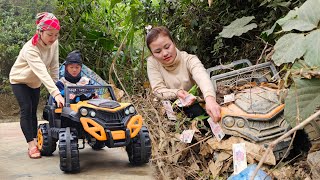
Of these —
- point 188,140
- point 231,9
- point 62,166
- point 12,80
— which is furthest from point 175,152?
point 231,9

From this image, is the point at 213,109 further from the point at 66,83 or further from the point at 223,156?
the point at 66,83

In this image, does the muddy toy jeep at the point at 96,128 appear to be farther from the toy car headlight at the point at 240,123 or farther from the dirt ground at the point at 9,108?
the dirt ground at the point at 9,108

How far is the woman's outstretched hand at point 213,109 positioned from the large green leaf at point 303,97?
1.89 ft

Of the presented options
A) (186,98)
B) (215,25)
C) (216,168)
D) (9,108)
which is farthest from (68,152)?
(9,108)

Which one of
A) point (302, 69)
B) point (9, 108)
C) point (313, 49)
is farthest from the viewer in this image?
point (9, 108)

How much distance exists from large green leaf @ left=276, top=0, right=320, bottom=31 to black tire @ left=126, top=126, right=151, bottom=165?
141 cm

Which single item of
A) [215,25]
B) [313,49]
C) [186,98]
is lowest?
[186,98]

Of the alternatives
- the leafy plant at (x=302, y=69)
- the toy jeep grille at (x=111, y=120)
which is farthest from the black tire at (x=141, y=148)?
the leafy plant at (x=302, y=69)

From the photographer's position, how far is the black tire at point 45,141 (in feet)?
11.3

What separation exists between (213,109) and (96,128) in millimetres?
836

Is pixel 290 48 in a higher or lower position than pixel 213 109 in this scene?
higher

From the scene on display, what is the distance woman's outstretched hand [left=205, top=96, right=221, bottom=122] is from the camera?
259cm

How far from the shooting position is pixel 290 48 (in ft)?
6.76

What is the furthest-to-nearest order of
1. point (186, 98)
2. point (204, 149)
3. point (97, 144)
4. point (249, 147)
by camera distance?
point (97, 144) < point (186, 98) < point (204, 149) < point (249, 147)
